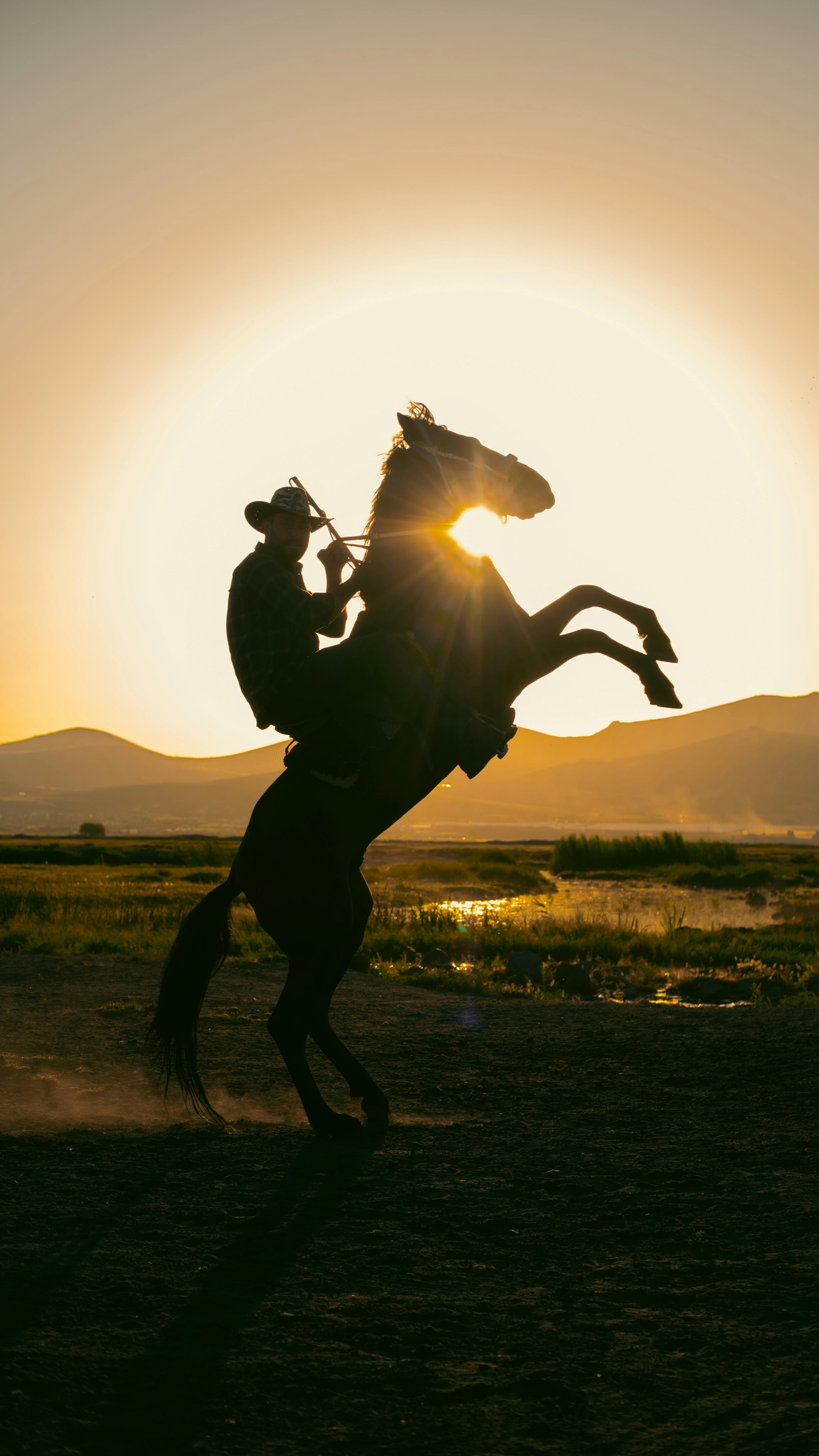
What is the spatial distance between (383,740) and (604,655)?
3.81 ft

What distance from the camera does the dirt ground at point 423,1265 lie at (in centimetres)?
228

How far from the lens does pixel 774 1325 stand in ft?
9.05

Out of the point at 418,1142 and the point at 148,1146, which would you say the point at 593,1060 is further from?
the point at 148,1146

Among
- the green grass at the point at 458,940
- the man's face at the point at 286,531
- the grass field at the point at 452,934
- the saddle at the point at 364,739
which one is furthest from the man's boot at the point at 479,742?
the grass field at the point at 452,934

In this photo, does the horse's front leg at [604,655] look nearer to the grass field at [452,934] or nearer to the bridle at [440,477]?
the bridle at [440,477]

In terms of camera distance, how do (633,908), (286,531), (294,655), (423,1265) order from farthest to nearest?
(633,908), (286,531), (294,655), (423,1265)

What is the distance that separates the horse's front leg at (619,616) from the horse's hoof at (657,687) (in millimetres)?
61

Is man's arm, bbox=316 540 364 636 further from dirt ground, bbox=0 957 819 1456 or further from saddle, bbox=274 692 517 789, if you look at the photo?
dirt ground, bbox=0 957 819 1456

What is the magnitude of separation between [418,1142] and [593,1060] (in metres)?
2.25

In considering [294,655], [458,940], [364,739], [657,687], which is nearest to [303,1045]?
[364,739]

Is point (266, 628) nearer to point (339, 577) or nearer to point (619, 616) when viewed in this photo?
point (339, 577)

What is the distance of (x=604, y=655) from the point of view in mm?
4879

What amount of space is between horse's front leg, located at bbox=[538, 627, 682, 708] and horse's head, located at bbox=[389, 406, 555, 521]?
0.75 meters

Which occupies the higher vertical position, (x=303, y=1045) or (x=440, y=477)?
(x=440, y=477)
